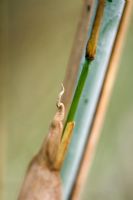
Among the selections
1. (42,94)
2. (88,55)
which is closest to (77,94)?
(88,55)

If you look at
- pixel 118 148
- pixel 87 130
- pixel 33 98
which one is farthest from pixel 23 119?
pixel 87 130

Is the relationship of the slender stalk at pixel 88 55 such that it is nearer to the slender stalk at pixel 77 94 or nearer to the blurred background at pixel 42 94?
the slender stalk at pixel 77 94

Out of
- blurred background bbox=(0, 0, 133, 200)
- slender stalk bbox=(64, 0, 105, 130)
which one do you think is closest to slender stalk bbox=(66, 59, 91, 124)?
slender stalk bbox=(64, 0, 105, 130)

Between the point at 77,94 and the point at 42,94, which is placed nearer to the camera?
the point at 77,94

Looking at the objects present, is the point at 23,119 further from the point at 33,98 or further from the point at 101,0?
the point at 101,0

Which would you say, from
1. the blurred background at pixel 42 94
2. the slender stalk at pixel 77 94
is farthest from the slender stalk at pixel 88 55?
the blurred background at pixel 42 94

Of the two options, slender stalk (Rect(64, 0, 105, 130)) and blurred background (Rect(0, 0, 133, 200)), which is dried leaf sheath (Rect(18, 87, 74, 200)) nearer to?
slender stalk (Rect(64, 0, 105, 130))

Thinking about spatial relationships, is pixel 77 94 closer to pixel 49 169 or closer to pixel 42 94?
pixel 49 169
